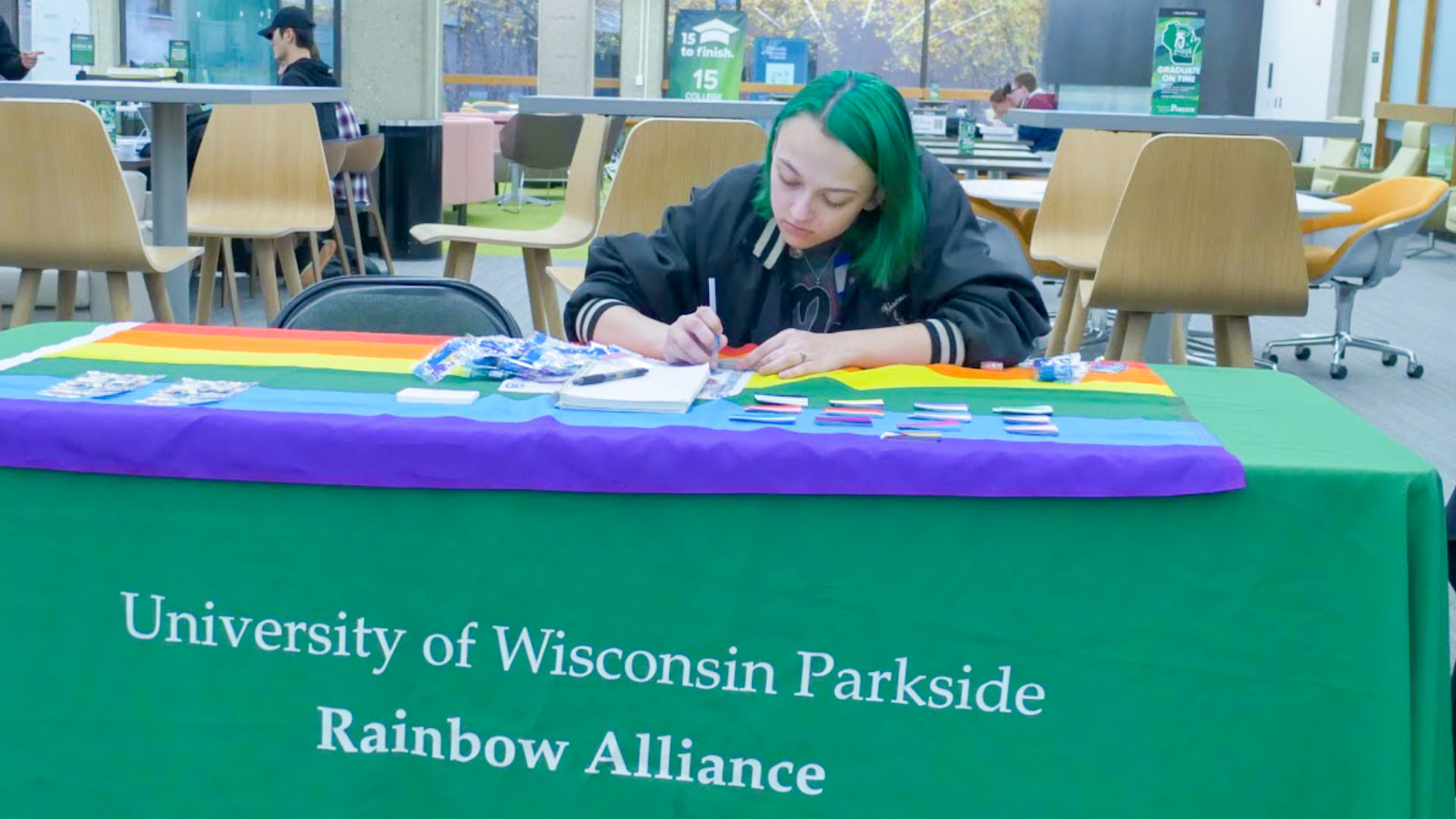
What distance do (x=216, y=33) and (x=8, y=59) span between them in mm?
2720

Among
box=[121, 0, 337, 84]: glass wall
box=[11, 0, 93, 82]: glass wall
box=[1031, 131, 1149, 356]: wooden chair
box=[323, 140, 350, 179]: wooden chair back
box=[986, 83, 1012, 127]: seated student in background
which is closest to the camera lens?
box=[1031, 131, 1149, 356]: wooden chair

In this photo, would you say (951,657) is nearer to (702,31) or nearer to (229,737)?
(229,737)

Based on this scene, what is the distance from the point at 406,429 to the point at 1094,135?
160 inches

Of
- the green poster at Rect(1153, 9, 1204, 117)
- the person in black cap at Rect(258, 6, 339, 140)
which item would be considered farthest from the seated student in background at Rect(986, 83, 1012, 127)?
the green poster at Rect(1153, 9, 1204, 117)

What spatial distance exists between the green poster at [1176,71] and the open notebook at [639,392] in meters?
2.65

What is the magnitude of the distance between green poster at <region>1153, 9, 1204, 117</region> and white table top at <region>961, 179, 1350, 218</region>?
423 mm

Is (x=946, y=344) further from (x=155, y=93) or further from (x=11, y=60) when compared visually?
(x=11, y=60)

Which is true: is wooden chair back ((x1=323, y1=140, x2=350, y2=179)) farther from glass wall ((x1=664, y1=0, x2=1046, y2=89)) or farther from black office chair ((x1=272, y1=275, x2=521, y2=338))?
glass wall ((x1=664, y1=0, x2=1046, y2=89))

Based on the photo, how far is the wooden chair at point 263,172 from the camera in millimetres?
5125

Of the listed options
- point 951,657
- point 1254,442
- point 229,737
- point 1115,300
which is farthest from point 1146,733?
point 1115,300

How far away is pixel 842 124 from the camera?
181 centimetres

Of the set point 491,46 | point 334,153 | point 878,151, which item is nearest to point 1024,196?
point 334,153

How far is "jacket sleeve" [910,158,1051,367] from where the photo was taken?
1.86 m

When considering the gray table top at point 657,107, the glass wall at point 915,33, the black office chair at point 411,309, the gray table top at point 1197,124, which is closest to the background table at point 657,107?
the gray table top at point 657,107
